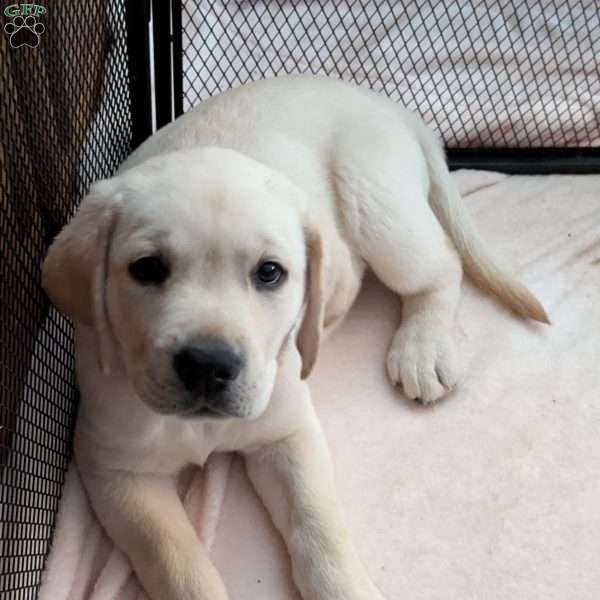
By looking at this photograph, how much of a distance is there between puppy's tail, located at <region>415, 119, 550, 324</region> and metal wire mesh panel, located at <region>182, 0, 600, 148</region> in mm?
510

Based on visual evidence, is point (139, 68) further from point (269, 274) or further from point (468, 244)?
point (269, 274)

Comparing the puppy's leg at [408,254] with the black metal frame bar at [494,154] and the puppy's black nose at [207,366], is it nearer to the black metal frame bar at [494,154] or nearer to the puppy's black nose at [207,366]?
the black metal frame bar at [494,154]

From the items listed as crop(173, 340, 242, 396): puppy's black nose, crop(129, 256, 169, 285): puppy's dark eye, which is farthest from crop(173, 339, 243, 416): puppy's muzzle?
crop(129, 256, 169, 285): puppy's dark eye

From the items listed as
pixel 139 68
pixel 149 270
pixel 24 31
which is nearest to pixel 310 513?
pixel 149 270

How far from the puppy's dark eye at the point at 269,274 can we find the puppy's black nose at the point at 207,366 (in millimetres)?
175

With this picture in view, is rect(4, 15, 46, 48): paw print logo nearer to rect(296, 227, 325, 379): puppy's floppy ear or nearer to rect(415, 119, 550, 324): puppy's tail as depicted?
rect(296, 227, 325, 379): puppy's floppy ear

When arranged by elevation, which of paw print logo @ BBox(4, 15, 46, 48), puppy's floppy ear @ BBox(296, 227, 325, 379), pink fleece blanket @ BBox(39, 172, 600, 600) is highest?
paw print logo @ BBox(4, 15, 46, 48)

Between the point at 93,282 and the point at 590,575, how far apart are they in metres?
1.17

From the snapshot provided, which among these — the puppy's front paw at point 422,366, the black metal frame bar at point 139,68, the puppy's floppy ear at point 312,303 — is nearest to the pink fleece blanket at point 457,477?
the puppy's front paw at point 422,366

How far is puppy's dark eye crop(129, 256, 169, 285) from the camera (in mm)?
1554

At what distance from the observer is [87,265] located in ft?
5.29

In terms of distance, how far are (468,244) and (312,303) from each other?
0.83m

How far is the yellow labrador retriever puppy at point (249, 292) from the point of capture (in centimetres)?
154

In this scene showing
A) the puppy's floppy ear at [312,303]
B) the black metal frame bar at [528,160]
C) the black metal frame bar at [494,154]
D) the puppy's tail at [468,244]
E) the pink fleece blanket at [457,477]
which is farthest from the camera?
the black metal frame bar at [528,160]
